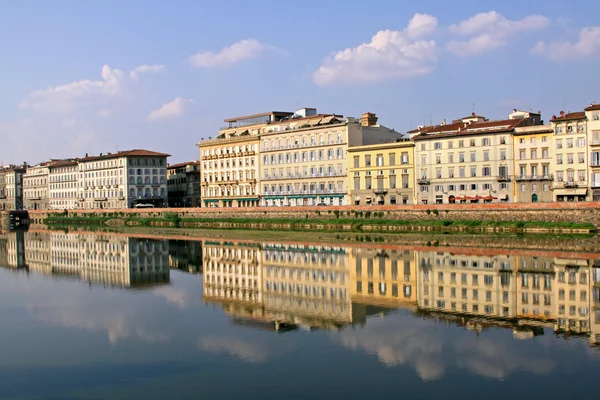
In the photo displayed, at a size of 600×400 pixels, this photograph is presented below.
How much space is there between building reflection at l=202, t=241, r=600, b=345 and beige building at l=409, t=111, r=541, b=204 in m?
20.9

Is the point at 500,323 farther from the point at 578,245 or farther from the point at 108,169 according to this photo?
the point at 108,169

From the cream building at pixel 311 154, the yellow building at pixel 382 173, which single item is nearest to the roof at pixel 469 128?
the yellow building at pixel 382 173

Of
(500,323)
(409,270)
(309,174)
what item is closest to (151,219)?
(309,174)

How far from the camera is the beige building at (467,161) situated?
207 ft

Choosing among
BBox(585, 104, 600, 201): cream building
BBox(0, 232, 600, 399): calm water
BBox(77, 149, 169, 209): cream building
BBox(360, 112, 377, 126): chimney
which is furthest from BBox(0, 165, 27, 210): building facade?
BBox(585, 104, 600, 201): cream building

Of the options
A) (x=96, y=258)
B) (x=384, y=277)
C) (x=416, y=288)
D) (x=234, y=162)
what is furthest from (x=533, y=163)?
(x=234, y=162)

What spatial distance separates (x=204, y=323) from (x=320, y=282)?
999cm

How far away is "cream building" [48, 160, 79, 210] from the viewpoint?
397 feet

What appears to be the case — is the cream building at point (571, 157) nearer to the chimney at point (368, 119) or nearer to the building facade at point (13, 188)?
the chimney at point (368, 119)

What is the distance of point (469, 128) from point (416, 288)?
3828cm

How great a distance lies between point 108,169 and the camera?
111 meters

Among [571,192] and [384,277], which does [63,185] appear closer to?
[571,192]

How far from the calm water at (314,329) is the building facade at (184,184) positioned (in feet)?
215

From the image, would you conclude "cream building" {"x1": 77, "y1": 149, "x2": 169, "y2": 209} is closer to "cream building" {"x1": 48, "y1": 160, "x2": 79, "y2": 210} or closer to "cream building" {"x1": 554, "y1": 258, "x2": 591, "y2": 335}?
"cream building" {"x1": 48, "y1": 160, "x2": 79, "y2": 210}
